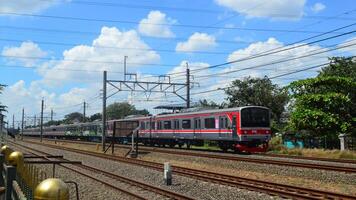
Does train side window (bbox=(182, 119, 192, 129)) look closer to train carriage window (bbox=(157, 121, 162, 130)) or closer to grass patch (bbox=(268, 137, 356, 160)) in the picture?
train carriage window (bbox=(157, 121, 162, 130))

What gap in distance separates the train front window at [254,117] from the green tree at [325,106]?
4808 millimetres

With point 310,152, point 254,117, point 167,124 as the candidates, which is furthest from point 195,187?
point 167,124

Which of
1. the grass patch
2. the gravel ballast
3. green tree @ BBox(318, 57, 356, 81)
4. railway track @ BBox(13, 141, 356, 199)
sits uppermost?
green tree @ BBox(318, 57, 356, 81)

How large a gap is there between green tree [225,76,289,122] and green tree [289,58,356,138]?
21407 millimetres

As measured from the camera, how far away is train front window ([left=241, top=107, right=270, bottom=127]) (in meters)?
30.7

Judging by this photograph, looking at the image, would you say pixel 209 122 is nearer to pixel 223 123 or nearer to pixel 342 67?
pixel 223 123

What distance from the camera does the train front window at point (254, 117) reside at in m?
30.7

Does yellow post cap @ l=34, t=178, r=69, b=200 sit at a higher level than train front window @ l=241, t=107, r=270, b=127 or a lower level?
lower

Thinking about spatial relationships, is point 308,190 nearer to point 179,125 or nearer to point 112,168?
point 112,168

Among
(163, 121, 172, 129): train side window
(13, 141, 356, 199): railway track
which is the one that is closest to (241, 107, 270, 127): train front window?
(13, 141, 356, 199): railway track

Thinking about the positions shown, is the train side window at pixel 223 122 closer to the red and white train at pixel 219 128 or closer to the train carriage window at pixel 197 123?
the red and white train at pixel 219 128

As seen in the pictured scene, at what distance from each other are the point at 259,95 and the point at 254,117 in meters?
29.9

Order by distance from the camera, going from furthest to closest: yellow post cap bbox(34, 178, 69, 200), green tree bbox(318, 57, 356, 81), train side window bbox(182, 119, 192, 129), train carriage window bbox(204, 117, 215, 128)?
green tree bbox(318, 57, 356, 81), train side window bbox(182, 119, 192, 129), train carriage window bbox(204, 117, 215, 128), yellow post cap bbox(34, 178, 69, 200)

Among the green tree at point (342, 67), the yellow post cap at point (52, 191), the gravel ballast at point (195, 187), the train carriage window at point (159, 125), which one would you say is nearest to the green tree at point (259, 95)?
the green tree at point (342, 67)
